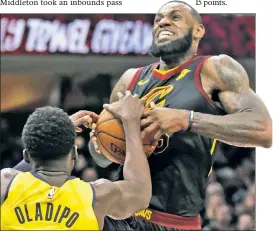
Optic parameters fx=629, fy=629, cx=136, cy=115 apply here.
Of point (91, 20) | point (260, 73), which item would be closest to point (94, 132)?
point (260, 73)

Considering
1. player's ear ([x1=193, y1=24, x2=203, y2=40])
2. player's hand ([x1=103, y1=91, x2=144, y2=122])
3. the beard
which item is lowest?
player's hand ([x1=103, y1=91, x2=144, y2=122])

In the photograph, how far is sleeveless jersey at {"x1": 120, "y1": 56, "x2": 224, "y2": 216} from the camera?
3004 mm

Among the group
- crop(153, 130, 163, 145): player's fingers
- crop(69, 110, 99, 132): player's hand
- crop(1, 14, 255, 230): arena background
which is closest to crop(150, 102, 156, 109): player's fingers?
crop(153, 130, 163, 145): player's fingers

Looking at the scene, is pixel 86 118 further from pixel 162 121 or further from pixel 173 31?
pixel 173 31

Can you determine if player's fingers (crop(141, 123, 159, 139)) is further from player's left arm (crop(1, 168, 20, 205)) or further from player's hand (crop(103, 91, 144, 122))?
player's left arm (crop(1, 168, 20, 205))

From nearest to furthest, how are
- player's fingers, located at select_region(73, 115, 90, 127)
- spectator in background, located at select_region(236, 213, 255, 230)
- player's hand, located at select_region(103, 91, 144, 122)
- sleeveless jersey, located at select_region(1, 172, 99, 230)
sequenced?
sleeveless jersey, located at select_region(1, 172, 99, 230), player's hand, located at select_region(103, 91, 144, 122), player's fingers, located at select_region(73, 115, 90, 127), spectator in background, located at select_region(236, 213, 255, 230)

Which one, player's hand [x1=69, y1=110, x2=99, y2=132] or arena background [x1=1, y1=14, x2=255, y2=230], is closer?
player's hand [x1=69, y1=110, x2=99, y2=132]

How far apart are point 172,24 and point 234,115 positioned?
0.60 metres

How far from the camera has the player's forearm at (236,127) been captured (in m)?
2.84

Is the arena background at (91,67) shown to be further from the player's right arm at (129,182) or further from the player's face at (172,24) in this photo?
the player's right arm at (129,182)

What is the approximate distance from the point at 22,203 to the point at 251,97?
121cm

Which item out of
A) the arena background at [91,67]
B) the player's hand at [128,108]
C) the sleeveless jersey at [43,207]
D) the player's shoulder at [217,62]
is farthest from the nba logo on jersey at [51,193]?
the arena background at [91,67]

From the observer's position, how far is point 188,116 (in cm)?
281

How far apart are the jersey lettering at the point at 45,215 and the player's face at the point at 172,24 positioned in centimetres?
118
